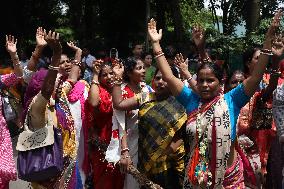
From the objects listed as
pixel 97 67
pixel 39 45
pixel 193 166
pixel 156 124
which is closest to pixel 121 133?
pixel 156 124

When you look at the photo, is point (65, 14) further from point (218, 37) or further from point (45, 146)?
point (45, 146)

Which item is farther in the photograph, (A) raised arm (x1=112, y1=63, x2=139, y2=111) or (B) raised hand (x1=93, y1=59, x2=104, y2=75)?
(B) raised hand (x1=93, y1=59, x2=104, y2=75)

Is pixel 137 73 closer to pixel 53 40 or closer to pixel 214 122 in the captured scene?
pixel 53 40

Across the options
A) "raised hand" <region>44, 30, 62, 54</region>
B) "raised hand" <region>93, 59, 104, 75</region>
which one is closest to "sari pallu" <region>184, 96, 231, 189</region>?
"raised hand" <region>44, 30, 62, 54</region>

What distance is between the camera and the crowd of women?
3.64 meters

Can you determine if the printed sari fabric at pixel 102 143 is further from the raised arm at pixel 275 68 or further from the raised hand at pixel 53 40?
the raised arm at pixel 275 68

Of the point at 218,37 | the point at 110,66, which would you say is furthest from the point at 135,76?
the point at 218,37

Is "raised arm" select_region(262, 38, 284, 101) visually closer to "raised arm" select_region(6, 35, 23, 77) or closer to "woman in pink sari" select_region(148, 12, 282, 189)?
"woman in pink sari" select_region(148, 12, 282, 189)

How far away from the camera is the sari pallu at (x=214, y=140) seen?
356 centimetres

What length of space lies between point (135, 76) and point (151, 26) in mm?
1000

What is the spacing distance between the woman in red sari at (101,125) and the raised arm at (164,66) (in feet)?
3.89

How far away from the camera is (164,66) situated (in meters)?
3.87

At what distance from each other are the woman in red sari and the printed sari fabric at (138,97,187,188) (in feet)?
2.43

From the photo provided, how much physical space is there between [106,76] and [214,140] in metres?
1.87
